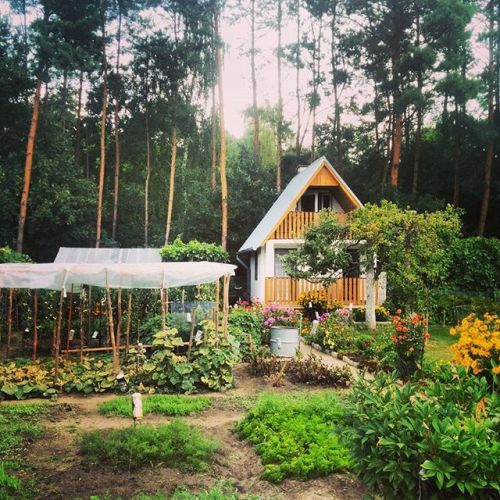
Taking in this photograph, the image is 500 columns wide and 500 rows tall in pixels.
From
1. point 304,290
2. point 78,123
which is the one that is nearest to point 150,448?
point 304,290

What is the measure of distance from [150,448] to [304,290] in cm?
1521

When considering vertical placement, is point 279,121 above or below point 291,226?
above

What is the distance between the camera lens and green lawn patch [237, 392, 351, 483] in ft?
17.9

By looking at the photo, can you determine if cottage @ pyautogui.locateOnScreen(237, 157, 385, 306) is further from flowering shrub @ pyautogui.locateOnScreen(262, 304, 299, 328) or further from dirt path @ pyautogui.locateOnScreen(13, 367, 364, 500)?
dirt path @ pyautogui.locateOnScreen(13, 367, 364, 500)

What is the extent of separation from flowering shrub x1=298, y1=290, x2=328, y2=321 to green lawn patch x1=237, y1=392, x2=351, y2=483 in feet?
34.9

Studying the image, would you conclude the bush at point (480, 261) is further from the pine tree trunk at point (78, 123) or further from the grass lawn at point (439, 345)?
the pine tree trunk at point (78, 123)

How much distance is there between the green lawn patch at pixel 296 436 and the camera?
17.9 feet

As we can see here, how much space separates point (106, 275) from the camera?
10.1 metres

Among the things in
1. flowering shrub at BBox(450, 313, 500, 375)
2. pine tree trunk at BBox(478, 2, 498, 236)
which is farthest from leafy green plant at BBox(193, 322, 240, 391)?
pine tree trunk at BBox(478, 2, 498, 236)

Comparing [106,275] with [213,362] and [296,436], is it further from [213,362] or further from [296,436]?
[296,436]

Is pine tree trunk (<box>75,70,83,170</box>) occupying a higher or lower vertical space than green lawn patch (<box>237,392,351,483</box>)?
higher

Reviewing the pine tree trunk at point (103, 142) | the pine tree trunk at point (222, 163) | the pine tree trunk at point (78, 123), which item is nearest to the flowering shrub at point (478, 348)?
the pine tree trunk at point (222, 163)

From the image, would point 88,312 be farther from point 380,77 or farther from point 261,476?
point 380,77

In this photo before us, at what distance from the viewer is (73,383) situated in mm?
9672
